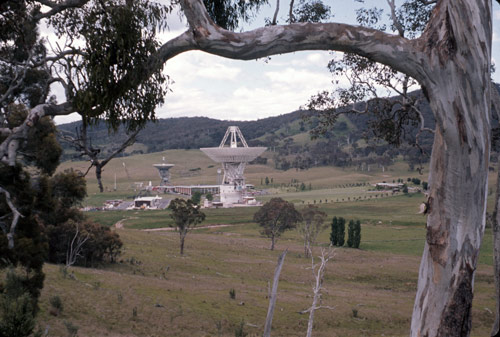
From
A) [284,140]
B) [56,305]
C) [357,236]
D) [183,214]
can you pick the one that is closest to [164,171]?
[284,140]

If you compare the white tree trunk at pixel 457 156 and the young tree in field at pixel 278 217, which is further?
the young tree in field at pixel 278 217

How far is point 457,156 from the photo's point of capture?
12.6 ft

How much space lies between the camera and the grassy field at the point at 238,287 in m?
15.5

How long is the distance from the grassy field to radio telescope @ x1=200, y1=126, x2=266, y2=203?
51.6 feet

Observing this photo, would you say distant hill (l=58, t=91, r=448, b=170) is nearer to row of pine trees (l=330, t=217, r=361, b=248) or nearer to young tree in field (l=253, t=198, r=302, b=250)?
row of pine trees (l=330, t=217, r=361, b=248)

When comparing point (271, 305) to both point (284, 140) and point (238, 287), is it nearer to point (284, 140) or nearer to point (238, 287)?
point (238, 287)

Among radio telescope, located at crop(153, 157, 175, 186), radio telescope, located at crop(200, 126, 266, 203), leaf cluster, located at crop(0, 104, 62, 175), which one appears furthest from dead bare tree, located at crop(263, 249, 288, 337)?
radio telescope, located at crop(153, 157, 175, 186)

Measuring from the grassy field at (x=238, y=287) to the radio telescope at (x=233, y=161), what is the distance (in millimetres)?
15723

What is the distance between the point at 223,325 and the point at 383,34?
14.1 meters

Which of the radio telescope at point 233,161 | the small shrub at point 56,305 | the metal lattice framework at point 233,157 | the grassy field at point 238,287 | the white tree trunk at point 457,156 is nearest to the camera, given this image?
the white tree trunk at point 457,156

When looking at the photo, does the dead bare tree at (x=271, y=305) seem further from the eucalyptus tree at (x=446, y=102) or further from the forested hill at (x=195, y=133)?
the forested hill at (x=195, y=133)

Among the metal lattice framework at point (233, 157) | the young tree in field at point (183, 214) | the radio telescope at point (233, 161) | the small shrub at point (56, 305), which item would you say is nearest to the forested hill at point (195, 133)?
the radio telescope at point (233, 161)

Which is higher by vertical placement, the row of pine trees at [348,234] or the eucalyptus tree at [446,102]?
the eucalyptus tree at [446,102]

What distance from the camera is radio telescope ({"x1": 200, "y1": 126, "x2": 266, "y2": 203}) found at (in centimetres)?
6606
